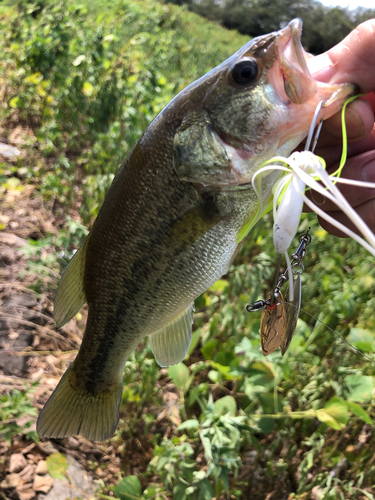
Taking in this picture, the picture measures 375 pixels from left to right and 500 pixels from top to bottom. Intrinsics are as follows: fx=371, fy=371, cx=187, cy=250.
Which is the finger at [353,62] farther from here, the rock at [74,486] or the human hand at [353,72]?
the rock at [74,486]

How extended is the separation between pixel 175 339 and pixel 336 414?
84cm

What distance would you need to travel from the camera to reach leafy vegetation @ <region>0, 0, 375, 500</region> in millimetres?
1718

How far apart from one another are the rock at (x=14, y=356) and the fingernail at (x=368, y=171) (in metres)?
2.17

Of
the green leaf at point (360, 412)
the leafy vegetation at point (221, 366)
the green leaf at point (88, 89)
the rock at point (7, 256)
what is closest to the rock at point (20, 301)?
the leafy vegetation at point (221, 366)

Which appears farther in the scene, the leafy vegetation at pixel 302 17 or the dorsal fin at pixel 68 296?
the leafy vegetation at pixel 302 17

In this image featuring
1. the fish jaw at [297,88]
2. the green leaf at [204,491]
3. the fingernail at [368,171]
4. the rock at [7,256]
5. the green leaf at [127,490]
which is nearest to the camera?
the fish jaw at [297,88]

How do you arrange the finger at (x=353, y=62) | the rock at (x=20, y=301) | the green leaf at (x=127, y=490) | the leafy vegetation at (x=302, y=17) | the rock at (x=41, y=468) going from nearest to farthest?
the finger at (x=353, y=62) → the green leaf at (x=127, y=490) → the rock at (x=41, y=468) → the rock at (x=20, y=301) → the leafy vegetation at (x=302, y=17)

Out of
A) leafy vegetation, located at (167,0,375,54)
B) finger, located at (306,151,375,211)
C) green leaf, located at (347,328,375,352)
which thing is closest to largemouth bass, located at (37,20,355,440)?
finger, located at (306,151,375,211)

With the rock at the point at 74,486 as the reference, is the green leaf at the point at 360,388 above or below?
above

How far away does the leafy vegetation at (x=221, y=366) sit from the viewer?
5.64 ft

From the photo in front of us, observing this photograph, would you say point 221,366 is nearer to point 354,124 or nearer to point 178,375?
point 178,375

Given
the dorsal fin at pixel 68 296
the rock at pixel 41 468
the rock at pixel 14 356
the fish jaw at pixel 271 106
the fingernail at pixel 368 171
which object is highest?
the fish jaw at pixel 271 106

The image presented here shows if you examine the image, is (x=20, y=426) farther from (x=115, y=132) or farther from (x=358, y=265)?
(x=358, y=265)

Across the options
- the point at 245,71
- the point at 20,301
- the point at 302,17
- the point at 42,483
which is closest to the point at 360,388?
the point at 245,71
